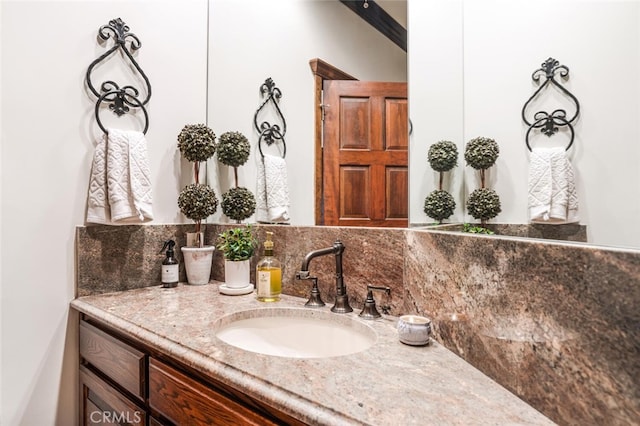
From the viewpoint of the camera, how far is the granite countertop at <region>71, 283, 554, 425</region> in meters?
0.51

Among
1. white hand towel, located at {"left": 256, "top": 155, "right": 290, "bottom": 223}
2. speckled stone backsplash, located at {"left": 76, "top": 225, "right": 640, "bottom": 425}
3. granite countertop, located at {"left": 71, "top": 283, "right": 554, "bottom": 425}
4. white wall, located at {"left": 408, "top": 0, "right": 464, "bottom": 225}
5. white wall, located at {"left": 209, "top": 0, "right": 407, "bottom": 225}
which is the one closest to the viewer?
speckled stone backsplash, located at {"left": 76, "top": 225, "right": 640, "bottom": 425}

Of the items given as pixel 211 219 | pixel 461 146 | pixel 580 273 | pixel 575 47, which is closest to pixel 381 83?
pixel 461 146

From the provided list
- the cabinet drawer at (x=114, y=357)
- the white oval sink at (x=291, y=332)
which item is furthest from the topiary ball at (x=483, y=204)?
the cabinet drawer at (x=114, y=357)

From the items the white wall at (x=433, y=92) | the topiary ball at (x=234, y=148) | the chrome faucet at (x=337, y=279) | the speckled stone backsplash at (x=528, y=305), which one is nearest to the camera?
the speckled stone backsplash at (x=528, y=305)

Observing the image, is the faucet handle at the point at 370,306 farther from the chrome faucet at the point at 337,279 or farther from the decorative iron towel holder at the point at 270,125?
the decorative iron towel holder at the point at 270,125

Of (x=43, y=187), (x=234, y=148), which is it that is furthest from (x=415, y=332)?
(x=43, y=187)

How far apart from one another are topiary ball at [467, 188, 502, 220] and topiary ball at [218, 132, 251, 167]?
1.02m

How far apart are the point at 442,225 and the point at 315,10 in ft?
3.30

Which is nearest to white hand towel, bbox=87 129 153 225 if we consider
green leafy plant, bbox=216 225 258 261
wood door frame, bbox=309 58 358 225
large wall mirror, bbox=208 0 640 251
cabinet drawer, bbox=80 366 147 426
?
green leafy plant, bbox=216 225 258 261

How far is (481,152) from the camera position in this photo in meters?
0.79

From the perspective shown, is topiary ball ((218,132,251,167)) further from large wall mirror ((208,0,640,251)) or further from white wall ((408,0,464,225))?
white wall ((408,0,464,225))

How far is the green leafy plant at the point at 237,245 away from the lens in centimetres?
133

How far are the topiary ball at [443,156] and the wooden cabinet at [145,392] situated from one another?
0.73 m

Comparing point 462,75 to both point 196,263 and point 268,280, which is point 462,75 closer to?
point 268,280
